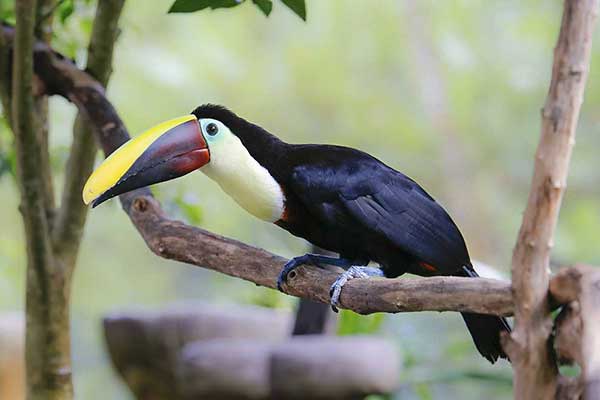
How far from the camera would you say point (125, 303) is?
4949 mm

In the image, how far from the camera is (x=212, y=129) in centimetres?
131

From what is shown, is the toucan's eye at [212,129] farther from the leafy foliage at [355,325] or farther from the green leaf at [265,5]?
the leafy foliage at [355,325]

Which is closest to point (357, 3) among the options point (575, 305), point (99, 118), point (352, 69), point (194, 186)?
point (352, 69)

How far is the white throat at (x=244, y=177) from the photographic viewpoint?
4.30ft

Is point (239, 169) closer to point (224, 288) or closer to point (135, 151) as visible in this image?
point (135, 151)

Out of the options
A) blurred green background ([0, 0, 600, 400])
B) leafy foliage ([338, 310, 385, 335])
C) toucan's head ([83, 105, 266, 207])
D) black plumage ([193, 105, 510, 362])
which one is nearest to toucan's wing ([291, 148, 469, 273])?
black plumage ([193, 105, 510, 362])

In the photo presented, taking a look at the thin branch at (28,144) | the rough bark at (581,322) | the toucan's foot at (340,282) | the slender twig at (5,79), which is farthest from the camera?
the slender twig at (5,79)

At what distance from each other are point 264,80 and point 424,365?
5.75ft

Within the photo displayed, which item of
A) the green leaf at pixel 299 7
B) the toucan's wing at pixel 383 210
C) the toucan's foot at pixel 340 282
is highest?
the green leaf at pixel 299 7

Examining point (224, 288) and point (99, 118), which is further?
point (224, 288)

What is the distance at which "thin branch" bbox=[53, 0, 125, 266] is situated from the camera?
1607 mm

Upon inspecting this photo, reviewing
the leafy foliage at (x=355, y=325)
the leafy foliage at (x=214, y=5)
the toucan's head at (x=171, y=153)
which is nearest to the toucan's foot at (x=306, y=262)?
the toucan's head at (x=171, y=153)

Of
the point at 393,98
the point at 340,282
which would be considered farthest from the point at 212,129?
the point at 393,98

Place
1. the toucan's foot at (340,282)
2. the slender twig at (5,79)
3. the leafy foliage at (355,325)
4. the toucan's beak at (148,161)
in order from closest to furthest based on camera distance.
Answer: the toucan's foot at (340,282) < the toucan's beak at (148,161) < the slender twig at (5,79) < the leafy foliage at (355,325)
